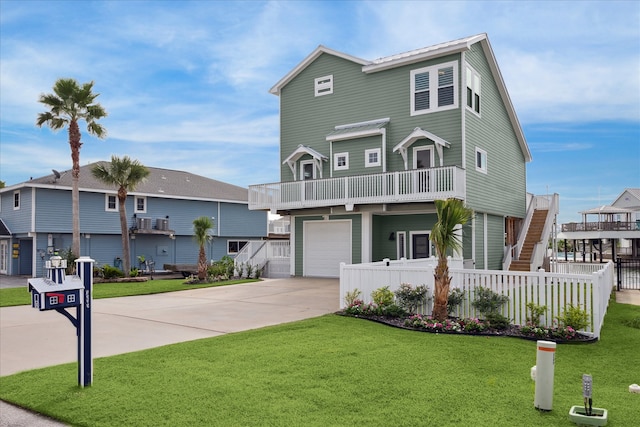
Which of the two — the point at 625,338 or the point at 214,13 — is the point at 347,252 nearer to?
the point at 214,13

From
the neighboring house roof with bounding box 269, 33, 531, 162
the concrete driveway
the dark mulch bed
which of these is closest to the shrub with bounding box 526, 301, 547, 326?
the dark mulch bed

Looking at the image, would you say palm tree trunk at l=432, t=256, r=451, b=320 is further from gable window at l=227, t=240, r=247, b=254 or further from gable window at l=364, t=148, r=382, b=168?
gable window at l=227, t=240, r=247, b=254

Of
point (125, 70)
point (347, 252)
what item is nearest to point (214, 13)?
point (125, 70)

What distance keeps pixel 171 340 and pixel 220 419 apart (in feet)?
14.2

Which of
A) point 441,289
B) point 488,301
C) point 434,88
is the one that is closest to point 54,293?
point 441,289

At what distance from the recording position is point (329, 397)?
17.0ft

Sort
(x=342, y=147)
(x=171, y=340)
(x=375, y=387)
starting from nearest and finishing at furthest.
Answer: (x=375, y=387)
(x=171, y=340)
(x=342, y=147)

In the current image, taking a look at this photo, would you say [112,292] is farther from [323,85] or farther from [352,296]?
[323,85]

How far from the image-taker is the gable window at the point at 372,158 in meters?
20.8

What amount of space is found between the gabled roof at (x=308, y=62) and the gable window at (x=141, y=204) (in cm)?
1325

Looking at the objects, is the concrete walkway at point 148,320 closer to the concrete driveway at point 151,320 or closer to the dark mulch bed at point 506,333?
the concrete driveway at point 151,320

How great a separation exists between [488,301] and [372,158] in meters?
12.5

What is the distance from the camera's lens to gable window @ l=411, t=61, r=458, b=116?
1920 centimetres

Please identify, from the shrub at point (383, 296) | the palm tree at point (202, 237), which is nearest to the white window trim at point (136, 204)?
the palm tree at point (202, 237)
